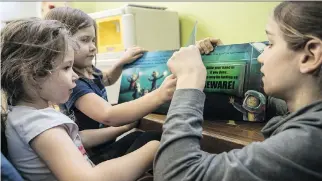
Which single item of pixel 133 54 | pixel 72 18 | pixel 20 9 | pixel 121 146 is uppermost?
pixel 20 9

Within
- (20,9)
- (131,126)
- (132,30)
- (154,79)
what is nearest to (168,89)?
(154,79)

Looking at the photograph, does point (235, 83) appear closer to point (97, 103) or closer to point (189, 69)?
point (189, 69)

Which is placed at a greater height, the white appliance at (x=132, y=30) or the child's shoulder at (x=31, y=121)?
the white appliance at (x=132, y=30)

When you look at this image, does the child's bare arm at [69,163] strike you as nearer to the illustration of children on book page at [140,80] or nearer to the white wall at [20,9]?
the illustration of children on book page at [140,80]

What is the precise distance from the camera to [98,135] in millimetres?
921

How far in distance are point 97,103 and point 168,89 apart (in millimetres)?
216

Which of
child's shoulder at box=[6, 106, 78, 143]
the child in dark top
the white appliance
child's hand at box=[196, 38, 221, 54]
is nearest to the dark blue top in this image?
the child in dark top

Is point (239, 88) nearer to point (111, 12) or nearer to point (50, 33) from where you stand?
point (50, 33)

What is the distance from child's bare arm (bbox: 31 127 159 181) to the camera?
542 mm

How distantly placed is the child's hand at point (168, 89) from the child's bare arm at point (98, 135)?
0.28 meters

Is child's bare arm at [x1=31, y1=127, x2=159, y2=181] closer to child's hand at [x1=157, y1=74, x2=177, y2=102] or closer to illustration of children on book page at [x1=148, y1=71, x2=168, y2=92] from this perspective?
child's hand at [x1=157, y1=74, x2=177, y2=102]

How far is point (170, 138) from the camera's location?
0.51m

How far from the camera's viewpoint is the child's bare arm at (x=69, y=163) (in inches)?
21.4

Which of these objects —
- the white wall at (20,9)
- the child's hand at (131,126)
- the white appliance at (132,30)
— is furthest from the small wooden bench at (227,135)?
the white wall at (20,9)
